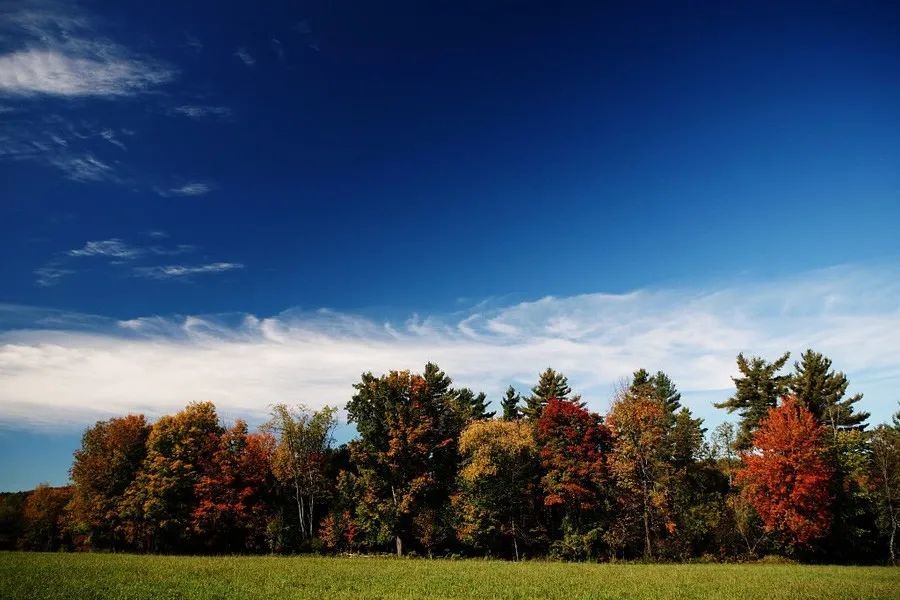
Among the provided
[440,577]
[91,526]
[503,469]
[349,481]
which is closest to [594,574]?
[440,577]

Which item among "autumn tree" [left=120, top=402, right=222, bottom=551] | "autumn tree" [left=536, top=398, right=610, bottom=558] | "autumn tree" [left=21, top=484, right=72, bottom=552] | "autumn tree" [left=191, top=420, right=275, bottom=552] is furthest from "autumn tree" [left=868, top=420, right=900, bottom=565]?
"autumn tree" [left=21, top=484, right=72, bottom=552]

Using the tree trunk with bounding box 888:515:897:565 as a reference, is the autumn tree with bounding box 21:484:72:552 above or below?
above

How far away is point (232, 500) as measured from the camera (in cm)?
5881

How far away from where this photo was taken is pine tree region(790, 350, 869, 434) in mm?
70688

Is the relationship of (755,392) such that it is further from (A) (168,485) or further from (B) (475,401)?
(A) (168,485)

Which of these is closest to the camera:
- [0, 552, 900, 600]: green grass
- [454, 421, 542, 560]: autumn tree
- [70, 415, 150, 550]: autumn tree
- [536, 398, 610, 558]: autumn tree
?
[0, 552, 900, 600]: green grass

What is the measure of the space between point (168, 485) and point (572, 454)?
43698mm

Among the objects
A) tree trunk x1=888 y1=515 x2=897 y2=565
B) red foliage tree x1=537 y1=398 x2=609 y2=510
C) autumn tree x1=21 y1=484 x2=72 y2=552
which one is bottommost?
tree trunk x1=888 y1=515 x2=897 y2=565

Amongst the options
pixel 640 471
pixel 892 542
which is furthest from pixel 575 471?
pixel 892 542

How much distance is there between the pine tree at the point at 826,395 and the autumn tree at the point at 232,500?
233 ft

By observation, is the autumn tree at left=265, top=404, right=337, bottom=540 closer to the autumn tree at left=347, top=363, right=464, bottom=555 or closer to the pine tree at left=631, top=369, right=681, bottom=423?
the autumn tree at left=347, top=363, right=464, bottom=555

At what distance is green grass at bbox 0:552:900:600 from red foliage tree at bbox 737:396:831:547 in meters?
15.0

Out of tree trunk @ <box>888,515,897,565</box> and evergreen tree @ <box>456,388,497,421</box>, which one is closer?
tree trunk @ <box>888,515,897,565</box>

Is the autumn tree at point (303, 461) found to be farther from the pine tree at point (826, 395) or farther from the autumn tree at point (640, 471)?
the pine tree at point (826, 395)
